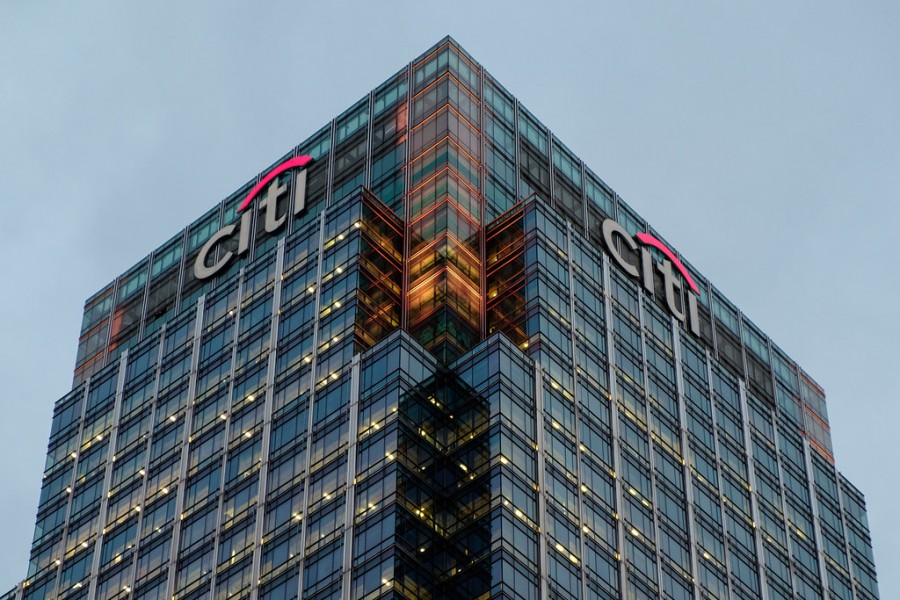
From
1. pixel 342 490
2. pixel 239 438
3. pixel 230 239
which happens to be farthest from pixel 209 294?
pixel 342 490

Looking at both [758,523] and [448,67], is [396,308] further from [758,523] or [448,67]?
[758,523]

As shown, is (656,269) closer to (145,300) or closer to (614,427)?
(614,427)

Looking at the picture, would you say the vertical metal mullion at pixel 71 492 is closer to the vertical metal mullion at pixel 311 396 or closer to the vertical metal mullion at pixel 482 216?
the vertical metal mullion at pixel 311 396

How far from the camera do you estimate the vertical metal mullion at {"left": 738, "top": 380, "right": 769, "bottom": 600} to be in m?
158

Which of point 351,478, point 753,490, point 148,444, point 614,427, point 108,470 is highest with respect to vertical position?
point 148,444

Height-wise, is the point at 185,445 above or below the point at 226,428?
above

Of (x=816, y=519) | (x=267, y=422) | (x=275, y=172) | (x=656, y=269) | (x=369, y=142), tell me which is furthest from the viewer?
(x=656, y=269)

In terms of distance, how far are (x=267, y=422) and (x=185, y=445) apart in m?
10.3

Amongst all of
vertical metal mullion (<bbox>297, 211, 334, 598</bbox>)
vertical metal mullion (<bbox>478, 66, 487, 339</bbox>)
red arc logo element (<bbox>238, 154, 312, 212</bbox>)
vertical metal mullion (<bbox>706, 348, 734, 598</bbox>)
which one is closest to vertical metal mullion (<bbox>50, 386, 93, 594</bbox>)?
red arc logo element (<bbox>238, 154, 312, 212</bbox>)

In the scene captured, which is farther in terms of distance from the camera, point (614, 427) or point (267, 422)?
point (614, 427)

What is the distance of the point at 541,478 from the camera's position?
137875 millimetres

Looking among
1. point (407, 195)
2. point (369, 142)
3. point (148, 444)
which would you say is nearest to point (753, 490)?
point (407, 195)

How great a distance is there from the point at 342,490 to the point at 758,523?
134ft

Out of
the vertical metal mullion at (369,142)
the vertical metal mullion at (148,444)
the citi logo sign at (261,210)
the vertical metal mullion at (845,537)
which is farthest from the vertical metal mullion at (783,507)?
the vertical metal mullion at (148,444)
